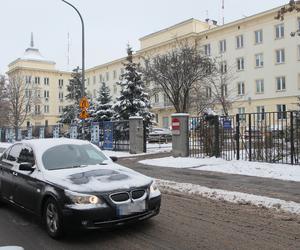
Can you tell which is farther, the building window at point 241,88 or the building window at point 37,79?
the building window at point 37,79

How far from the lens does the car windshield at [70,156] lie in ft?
23.5

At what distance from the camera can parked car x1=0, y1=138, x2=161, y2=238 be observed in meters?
5.92

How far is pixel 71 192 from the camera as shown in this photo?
19.6 ft

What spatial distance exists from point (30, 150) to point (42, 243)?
6.89 feet

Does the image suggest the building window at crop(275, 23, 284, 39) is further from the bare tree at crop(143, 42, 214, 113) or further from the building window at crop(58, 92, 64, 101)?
the building window at crop(58, 92, 64, 101)

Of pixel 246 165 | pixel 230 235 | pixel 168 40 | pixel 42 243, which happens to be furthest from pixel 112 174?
pixel 168 40

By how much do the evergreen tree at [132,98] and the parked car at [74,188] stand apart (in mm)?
26298

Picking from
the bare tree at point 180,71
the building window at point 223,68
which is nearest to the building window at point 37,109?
the building window at point 223,68

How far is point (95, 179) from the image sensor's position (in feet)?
20.7

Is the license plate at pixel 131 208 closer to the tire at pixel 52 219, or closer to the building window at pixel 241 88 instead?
the tire at pixel 52 219

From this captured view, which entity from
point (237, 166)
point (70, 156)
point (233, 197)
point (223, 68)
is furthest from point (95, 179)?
point (223, 68)

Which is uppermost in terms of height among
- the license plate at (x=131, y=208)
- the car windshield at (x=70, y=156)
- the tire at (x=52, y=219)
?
the car windshield at (x=70, y=156)

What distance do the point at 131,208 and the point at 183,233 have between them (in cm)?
100

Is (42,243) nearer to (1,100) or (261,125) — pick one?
(261,125)
